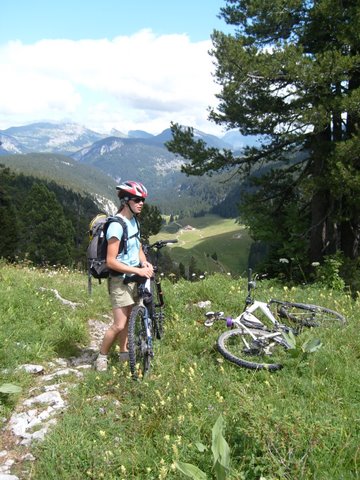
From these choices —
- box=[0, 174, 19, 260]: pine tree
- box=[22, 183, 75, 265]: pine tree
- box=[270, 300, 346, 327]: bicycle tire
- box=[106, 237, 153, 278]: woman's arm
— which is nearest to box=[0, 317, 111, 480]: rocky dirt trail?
box=[106, 237, 153, 278]: woman's arm

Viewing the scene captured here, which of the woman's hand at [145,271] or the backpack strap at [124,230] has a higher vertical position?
the backpack strap at [124,230]

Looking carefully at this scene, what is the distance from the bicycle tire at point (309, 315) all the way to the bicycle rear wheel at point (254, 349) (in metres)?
1.21

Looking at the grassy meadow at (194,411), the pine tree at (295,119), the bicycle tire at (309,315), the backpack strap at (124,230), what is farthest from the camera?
the pine tree at (295,119)

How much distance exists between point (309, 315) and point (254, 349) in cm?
191

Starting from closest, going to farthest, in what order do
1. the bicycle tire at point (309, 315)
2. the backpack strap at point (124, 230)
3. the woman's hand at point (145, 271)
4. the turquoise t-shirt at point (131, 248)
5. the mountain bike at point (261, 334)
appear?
the mountain bike at point (261, 334)
the backpack strap at point (124, 230)
the woman's hand at point (145, 271)
the turquoise t-shirt at point (131, 248)
the bicycle tire at point (309, 315)

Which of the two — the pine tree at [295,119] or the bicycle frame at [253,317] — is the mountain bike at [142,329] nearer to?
the bicycle frame at [253,317]

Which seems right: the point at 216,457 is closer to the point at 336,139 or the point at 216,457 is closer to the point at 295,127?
the point at 295,127

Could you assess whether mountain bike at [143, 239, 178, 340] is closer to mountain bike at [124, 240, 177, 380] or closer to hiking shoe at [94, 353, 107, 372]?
mountain bike at [124, 240, 177, 380]

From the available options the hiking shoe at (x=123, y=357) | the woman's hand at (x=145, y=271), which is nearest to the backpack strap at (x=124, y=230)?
the woman's hand at (x=145, y=271)

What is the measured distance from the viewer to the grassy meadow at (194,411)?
3275 mm

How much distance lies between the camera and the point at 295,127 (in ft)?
39.6

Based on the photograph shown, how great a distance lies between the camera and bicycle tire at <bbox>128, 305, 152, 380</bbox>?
5176 mm

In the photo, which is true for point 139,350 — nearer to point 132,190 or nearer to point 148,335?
point 148,335

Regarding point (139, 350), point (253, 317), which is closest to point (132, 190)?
point (139, 350)
